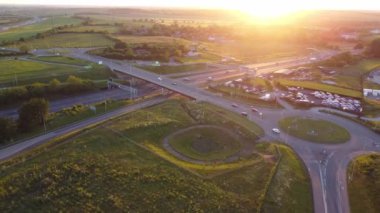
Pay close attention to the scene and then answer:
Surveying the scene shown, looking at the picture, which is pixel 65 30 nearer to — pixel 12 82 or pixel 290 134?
pixel 12 82

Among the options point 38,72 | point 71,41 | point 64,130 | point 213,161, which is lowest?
point 213,161

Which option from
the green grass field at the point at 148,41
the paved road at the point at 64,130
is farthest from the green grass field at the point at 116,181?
the green grass field at the point at 148,41

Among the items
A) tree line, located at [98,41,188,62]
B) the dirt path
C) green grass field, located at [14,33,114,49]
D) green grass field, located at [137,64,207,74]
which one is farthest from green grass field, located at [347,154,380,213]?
green grass field, located at [14,33,114,49]

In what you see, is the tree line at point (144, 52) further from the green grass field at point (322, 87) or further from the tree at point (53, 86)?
the green grass field at point (322, 87)

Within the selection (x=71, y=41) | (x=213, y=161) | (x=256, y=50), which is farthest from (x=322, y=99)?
(x=71, y=41)

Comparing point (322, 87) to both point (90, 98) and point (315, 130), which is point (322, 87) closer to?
point (315, 130)

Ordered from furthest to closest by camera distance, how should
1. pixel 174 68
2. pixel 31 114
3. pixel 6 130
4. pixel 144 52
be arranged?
pixel 144 52, pixel 174 68, pixel 31 114, pixel 6 130

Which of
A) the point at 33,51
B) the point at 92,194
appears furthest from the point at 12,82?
the point at 92,194
